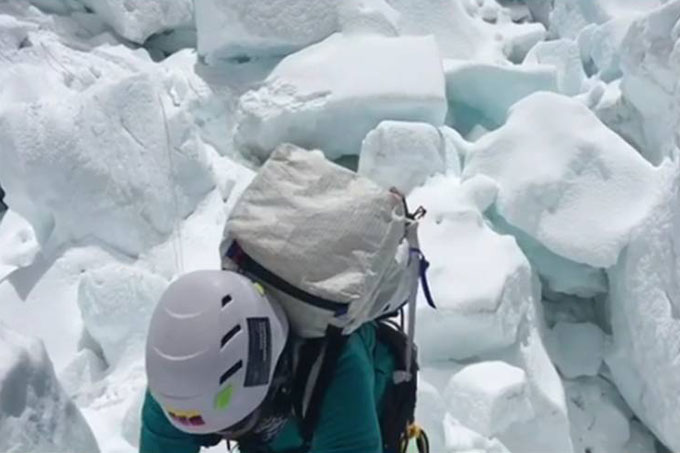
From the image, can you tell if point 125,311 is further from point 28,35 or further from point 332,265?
point 332,265

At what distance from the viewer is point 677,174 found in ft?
8.05

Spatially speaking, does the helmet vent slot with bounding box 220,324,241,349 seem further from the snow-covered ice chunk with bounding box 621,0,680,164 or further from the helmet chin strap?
the snow-covered ice chunk with bounding box 621,0,680,164

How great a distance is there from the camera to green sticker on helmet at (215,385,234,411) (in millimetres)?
889

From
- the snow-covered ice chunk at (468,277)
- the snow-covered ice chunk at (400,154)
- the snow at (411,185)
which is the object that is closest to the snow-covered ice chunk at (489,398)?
the snow at (411,185)

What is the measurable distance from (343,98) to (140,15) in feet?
2.64

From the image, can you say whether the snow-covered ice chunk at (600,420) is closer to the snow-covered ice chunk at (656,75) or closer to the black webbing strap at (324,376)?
the snow-covered ice chunk at (656,75)

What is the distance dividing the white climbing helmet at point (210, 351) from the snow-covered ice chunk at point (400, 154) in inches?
68.5

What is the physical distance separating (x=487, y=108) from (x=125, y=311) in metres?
1.41

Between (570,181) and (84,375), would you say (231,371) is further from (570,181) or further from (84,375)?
(570,181)

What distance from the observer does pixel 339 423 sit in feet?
3.18

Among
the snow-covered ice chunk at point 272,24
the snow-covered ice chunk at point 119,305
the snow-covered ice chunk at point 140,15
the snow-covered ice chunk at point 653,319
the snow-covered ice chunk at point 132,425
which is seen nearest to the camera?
the snow-covered ice chunk at point 132,425

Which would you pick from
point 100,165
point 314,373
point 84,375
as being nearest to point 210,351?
point 314,373

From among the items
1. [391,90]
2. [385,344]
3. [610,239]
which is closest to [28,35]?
[391,90]

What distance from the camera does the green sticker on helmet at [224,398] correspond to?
0.89 m
